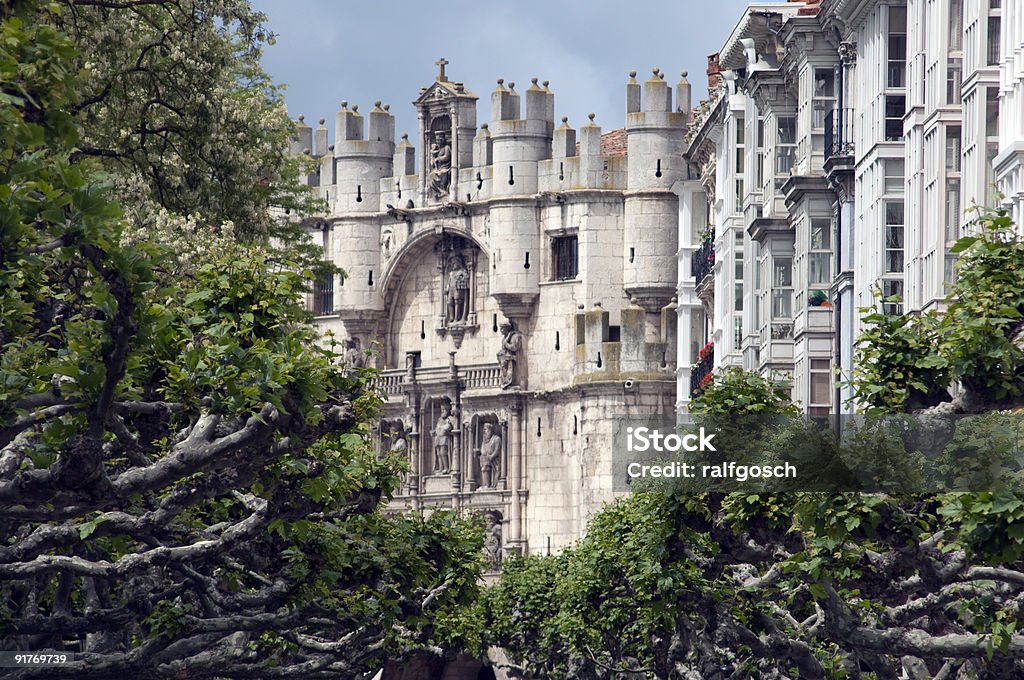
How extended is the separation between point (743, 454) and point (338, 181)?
85.7m

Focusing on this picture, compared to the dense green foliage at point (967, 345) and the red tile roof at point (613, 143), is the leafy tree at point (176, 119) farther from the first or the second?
the red tile roof at point (613, 143)

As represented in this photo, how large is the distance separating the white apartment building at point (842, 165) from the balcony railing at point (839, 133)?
0.06 metres

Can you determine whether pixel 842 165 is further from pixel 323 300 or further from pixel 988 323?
pixel 323 300

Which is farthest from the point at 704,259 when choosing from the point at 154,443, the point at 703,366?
the point at 154,443

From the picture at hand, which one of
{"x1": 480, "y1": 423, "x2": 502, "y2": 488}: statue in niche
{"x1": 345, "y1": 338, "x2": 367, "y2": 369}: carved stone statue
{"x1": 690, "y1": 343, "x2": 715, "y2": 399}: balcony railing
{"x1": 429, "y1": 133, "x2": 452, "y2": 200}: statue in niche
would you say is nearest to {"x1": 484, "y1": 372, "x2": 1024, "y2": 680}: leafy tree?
{"x1": 690, "y1": 343, "x2": 715, "y2": 399}: balcony railing

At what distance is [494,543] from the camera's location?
400ft

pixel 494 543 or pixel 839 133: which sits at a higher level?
pixel 839 133

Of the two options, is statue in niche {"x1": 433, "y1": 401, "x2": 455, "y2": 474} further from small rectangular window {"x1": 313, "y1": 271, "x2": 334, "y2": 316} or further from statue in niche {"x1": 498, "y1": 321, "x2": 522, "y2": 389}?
small rectangular window {"x1": 313, "y1": 271, "x2": 334, "y2": 316}

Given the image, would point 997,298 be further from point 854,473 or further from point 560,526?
point 560,526

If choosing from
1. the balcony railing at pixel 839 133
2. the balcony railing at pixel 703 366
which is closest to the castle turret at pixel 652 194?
the balcony railing at pixel 703 366

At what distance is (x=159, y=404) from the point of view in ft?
127

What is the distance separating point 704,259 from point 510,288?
1019 inches

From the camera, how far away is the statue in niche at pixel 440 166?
126688 millimetres

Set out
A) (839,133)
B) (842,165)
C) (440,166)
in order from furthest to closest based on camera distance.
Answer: (440,166) < (839,133) < (842,165)
